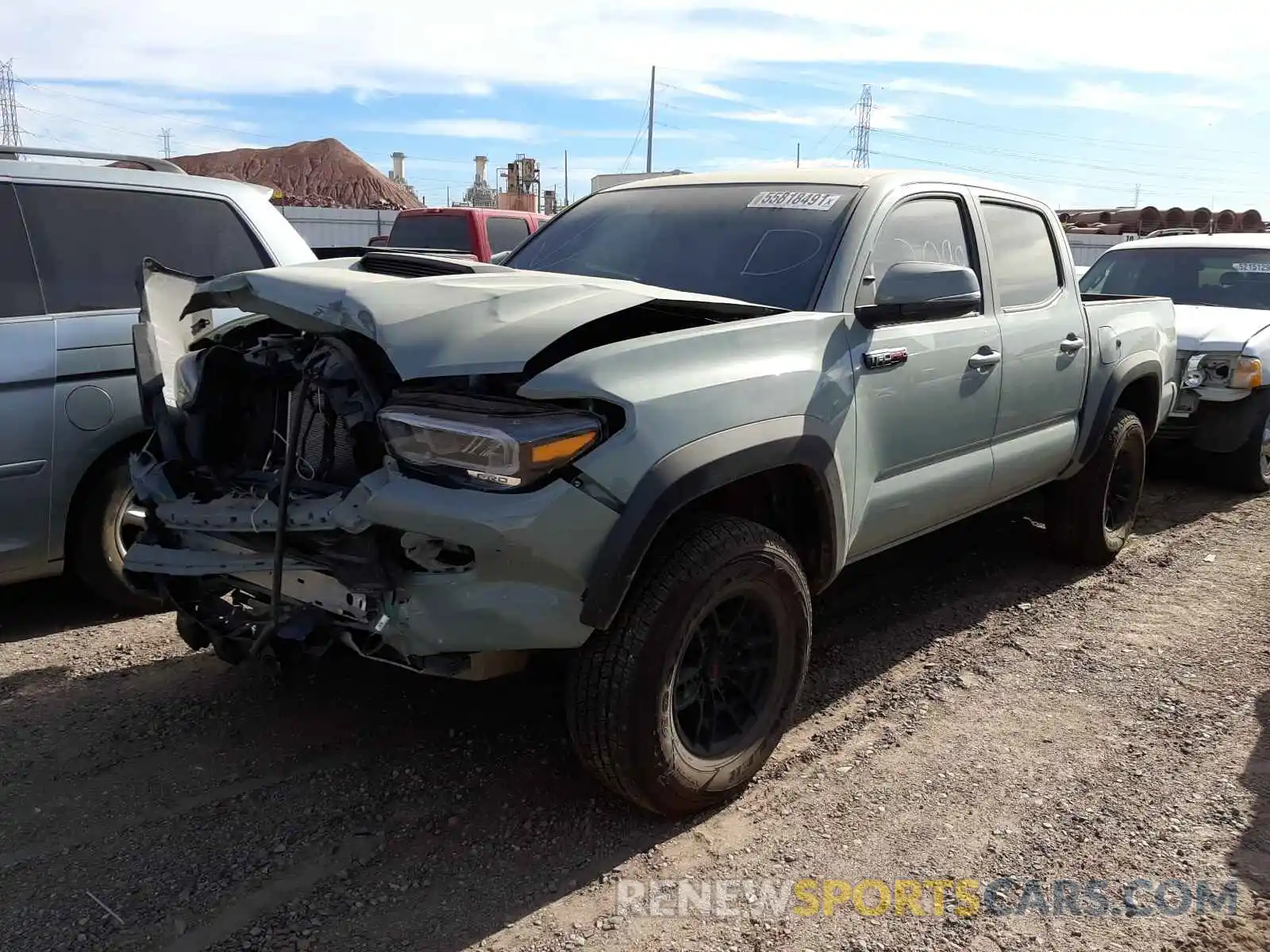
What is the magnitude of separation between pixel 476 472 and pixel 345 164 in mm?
75662

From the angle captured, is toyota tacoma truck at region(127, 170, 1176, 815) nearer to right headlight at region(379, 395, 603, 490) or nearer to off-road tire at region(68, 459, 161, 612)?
right headlight at region(379, 395, 603, 490)

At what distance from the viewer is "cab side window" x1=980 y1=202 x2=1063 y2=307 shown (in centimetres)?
456

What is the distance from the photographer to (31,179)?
14.6 ft

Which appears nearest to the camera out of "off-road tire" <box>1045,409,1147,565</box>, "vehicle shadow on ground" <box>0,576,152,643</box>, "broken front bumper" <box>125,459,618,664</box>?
"broken front bumper" <box>125,459,618,664</box>

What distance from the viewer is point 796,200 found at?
13.0ft

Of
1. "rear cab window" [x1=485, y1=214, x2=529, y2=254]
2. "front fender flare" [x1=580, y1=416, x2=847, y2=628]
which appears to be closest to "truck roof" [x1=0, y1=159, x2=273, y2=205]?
"front fender flare" [x1=580, y1=416, x2=847, y2=628]

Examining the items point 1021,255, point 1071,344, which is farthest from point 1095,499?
point 1021,255

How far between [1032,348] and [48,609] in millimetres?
4573

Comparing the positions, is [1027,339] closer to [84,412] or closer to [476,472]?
[476,472]

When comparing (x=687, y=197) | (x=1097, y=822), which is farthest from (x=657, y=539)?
(x=687, y=197)

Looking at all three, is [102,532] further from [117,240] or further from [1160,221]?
[1160,221]

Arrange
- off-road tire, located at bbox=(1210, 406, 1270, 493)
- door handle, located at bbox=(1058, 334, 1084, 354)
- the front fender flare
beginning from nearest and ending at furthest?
the front fender flare < door handle, located at bbox=(1058, 334, 1084, 354) < off-road tire, located at bbox=(1210, 406, 1270, 493)

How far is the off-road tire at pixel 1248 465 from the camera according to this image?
7.14 m

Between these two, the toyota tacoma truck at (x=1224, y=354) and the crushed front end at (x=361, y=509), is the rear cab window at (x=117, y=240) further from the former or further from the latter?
the toyota tacoma truck at (x=1224, y=354)
